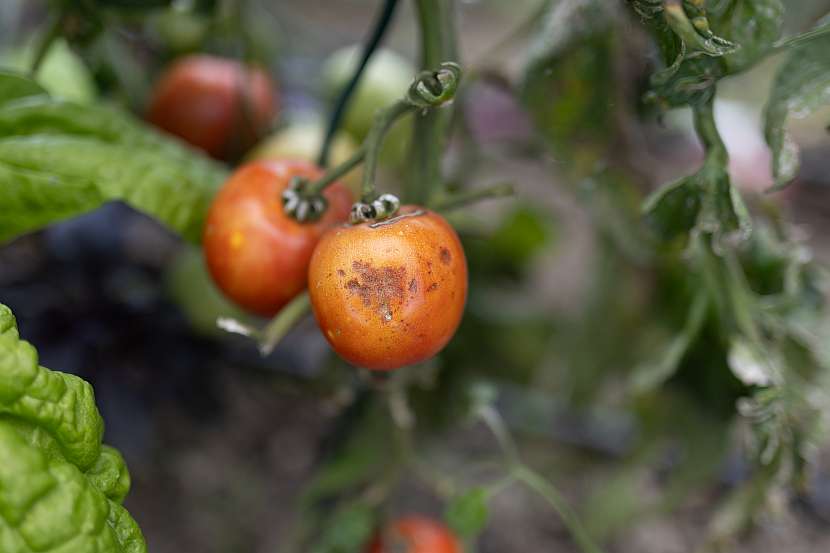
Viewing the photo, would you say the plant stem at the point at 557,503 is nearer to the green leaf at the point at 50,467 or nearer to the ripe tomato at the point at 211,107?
the green leaf at the point at 50,467

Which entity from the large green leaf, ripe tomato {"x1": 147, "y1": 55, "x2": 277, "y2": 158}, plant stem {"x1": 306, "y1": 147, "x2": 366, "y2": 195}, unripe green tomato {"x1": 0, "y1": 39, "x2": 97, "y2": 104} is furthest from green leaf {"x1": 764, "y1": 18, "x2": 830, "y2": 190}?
unripe green tomato {"x1": 0, "y1": 39, "x2": 97, "y2": 104}

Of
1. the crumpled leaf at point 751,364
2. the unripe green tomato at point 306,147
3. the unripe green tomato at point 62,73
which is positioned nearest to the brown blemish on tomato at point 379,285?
the crumpled leaf at point 751,364

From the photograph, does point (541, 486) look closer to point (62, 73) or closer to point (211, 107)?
point (211, 107)

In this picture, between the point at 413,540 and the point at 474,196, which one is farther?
the point at 413,540

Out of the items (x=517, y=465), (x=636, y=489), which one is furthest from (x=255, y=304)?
(x=636, y=489)

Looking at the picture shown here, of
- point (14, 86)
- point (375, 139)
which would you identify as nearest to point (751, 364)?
point (375, 139)
